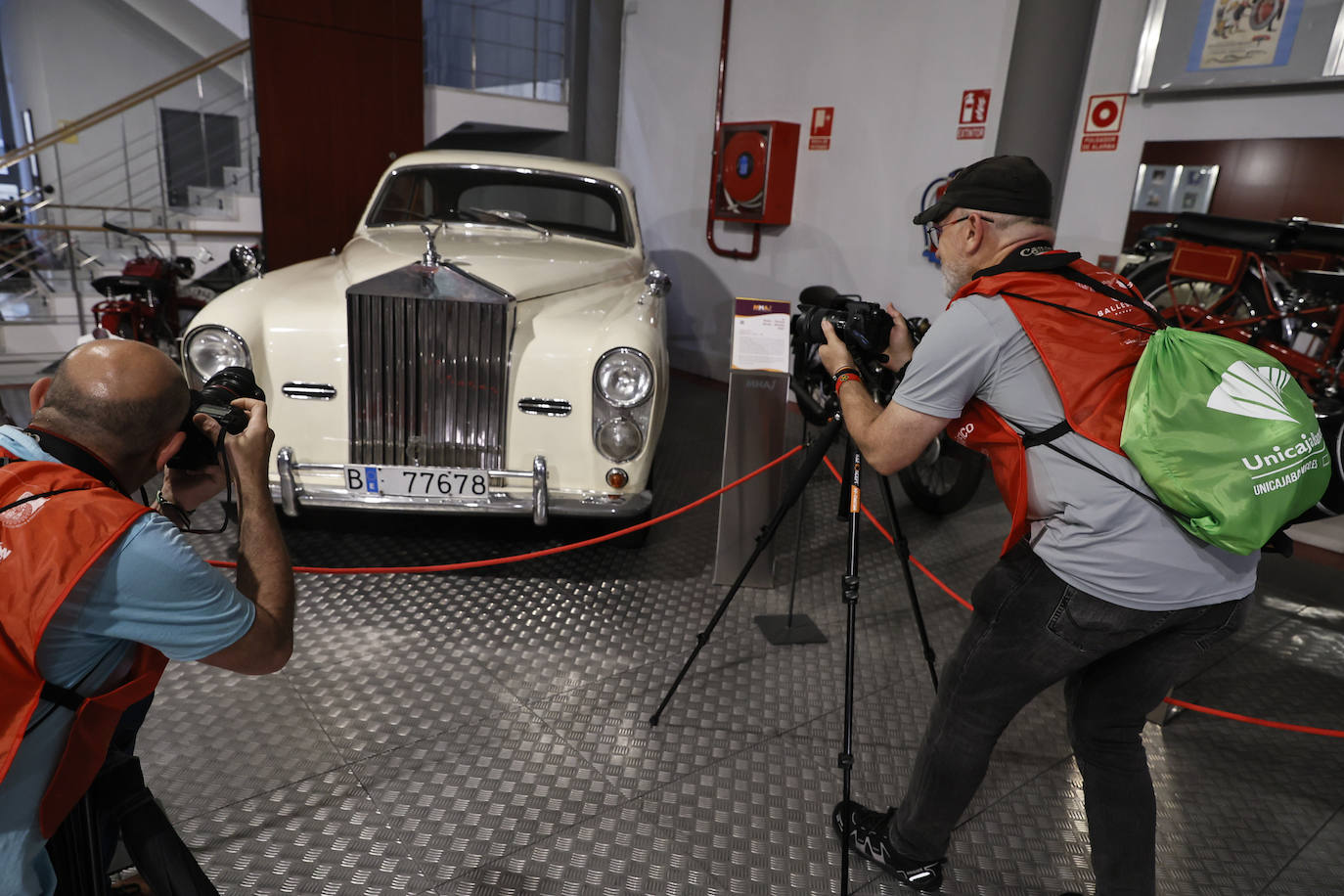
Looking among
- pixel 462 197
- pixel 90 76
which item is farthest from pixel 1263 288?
pixel 90 76

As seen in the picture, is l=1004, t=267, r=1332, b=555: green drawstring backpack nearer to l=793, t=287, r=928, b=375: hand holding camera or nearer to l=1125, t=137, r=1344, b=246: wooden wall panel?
l=793, t=287, r=928, b=375: hand holding camera

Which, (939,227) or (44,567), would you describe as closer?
(44,567)

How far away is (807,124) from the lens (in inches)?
245

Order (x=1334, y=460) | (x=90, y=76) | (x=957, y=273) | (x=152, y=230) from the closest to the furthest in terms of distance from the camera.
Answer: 1. (x=957, y=273)
2. (x=1334, y=460)
3. (x=152, y=230)
4. (x=90, y=76)

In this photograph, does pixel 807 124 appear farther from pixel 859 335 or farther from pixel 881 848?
pixel 881 848

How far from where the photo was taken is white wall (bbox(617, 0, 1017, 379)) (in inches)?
209

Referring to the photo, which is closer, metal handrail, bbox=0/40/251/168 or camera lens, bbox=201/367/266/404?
camera lens, bbox=201/367/266/404

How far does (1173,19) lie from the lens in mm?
4355

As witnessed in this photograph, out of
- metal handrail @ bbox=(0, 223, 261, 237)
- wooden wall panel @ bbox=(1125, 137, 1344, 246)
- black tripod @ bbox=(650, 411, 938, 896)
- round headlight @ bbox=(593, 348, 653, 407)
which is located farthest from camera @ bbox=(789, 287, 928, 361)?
metal handrail @ bbox=(0, 223, 261, 237)

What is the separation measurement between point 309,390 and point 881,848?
233 centimetres

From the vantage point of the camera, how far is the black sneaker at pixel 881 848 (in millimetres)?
1852

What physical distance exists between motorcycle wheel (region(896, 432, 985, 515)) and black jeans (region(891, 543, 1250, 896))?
2537mm

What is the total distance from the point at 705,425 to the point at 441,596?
2.88 m

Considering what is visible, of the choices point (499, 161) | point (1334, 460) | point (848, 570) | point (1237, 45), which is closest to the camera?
point (848, 570)
